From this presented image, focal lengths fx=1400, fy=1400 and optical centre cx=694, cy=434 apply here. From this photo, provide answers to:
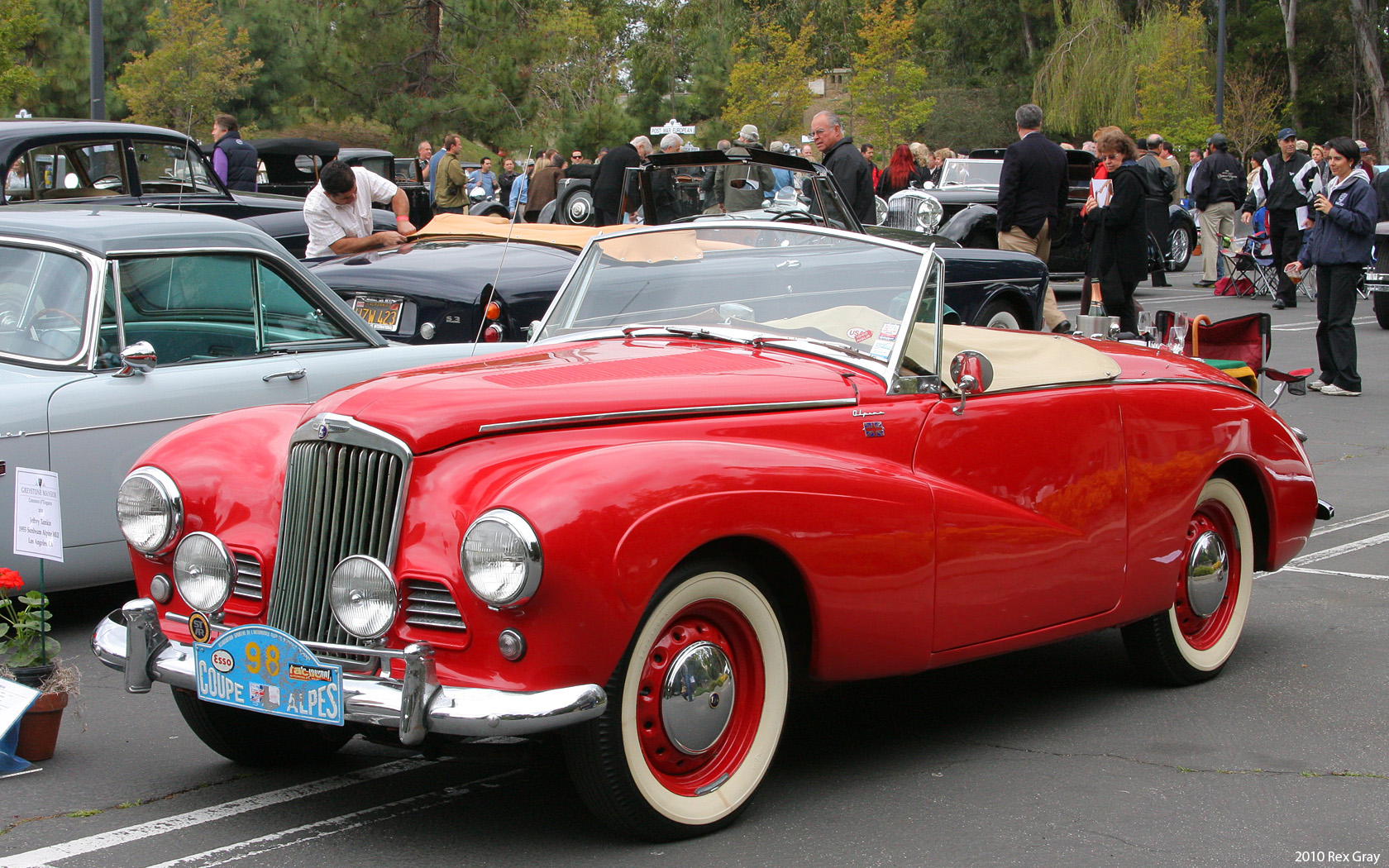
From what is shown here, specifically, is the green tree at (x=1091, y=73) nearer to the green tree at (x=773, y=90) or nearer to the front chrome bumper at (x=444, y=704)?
the green tree at (x=773, y=90)

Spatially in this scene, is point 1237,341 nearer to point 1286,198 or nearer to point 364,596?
point 364,596

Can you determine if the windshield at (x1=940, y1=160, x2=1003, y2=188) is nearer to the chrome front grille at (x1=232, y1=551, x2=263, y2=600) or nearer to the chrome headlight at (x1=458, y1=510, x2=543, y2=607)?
the chrome front grille at (x1=232, y1=551, x2=263, y2=600)

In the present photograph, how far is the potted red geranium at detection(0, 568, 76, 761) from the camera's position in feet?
14.0

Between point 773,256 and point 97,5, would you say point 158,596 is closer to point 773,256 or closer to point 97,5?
point 773,256

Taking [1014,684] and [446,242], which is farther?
[446,242]

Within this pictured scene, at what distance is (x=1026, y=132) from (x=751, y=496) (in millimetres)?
8765

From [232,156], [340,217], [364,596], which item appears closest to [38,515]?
[364,596]

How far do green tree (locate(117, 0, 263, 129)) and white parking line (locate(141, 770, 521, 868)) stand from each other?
34.3 metres

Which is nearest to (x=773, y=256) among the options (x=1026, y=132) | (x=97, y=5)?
(x=1026, y=132)

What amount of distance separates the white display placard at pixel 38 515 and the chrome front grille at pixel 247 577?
91cm

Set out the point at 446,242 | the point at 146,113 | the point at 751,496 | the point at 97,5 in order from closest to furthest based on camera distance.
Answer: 1. the point at 751,496
2. the point at 446,242
3. the point at 97,5
4. the point at 146,113

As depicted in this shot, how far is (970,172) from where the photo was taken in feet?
Result: 69.3

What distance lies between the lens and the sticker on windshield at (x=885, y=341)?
444 cm

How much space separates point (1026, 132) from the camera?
37.9 ft
